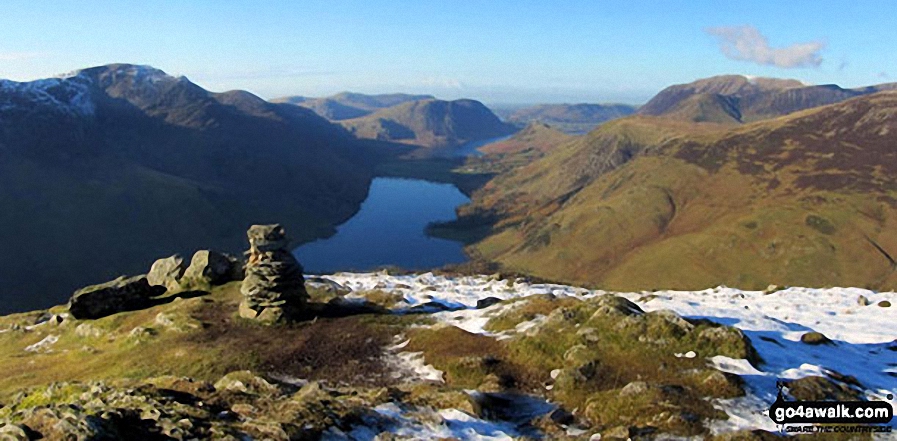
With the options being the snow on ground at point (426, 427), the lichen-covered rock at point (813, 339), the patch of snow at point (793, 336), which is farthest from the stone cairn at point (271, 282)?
the lichen-covered rock at point (813, 339)

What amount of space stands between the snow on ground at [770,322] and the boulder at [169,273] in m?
18.8

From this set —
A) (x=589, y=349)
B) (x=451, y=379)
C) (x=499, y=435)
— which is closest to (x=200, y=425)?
(x=499, y=435)

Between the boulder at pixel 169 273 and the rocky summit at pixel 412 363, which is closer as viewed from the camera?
the rocky summit at pixel 412 363

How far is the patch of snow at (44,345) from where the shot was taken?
52688 millimetres

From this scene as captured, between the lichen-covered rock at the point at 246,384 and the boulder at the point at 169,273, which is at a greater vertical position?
the lichen-covered rock at the point at 246,384

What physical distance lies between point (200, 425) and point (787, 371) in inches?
1168

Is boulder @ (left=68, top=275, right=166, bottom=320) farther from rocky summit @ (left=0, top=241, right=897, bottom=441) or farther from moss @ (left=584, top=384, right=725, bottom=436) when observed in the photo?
moss @ (left=584, top=384, right=725, bottom=436)

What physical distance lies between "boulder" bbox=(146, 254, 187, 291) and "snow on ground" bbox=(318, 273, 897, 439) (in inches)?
→ 741

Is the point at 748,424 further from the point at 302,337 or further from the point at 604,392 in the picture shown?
the point at 302,337

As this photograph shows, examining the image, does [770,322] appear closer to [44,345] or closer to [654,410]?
[654,410]

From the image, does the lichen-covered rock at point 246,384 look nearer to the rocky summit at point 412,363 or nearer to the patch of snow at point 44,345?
the rocky summit at point 412,363

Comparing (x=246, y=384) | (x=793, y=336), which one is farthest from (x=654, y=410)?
(x=246, y=384)

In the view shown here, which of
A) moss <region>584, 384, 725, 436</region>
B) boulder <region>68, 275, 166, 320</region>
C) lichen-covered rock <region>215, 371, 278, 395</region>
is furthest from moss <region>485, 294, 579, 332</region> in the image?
boulder <region>68, 275, 166, 320</region>

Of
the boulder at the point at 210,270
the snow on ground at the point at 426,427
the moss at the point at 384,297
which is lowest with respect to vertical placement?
the moss at the point at 384,297
